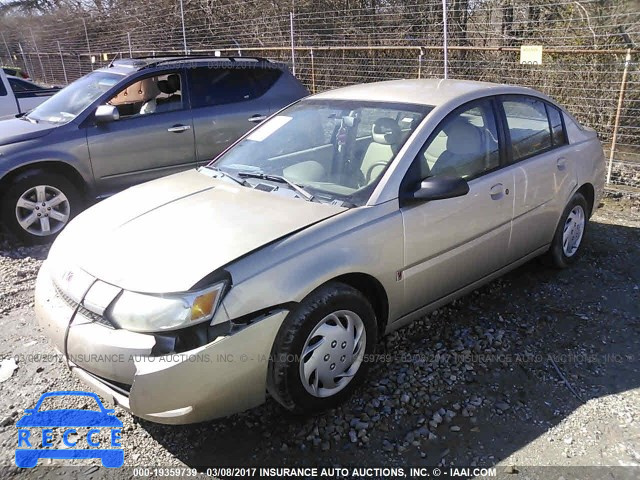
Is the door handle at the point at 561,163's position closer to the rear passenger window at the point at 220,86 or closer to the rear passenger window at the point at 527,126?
the rear passenger window at the point at 527,126

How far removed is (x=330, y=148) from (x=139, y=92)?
11.8 feet

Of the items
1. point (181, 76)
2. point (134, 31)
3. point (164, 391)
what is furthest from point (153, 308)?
point (134, 31)

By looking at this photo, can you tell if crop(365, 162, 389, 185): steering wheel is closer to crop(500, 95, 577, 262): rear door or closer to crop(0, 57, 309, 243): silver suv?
crop(500, 95, 577, 262): rear door

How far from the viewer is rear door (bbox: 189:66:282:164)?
649 cm

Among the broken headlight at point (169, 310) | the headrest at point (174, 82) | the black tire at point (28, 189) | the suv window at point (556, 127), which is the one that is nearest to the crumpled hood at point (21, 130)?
the black tire at point (28, 189)

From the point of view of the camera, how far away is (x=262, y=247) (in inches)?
105

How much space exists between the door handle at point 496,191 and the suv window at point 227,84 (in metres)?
4.01

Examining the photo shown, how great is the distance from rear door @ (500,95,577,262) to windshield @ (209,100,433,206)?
0.93 metres

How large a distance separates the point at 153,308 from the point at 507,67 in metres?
8.87

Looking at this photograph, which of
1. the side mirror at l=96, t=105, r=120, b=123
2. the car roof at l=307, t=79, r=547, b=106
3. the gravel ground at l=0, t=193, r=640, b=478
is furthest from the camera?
the side mirror at l=96, t=105, r=120, b=123

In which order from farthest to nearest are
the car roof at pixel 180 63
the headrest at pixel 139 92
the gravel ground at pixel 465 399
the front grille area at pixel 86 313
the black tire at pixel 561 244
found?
the car roof at pixel 180 63 < the headrest at pixel 139 92 < the black tire at pixel 561 244 < the gravel ground at pixel 465 399 < the front grille area at pixel 86 313

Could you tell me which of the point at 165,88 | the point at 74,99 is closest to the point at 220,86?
the point at 165,88

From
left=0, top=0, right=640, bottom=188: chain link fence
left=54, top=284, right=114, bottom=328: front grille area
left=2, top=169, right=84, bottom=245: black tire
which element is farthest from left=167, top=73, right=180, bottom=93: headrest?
left=54, top=284, right=114, bottom=328: front grille area

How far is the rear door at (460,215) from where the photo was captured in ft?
10.7
